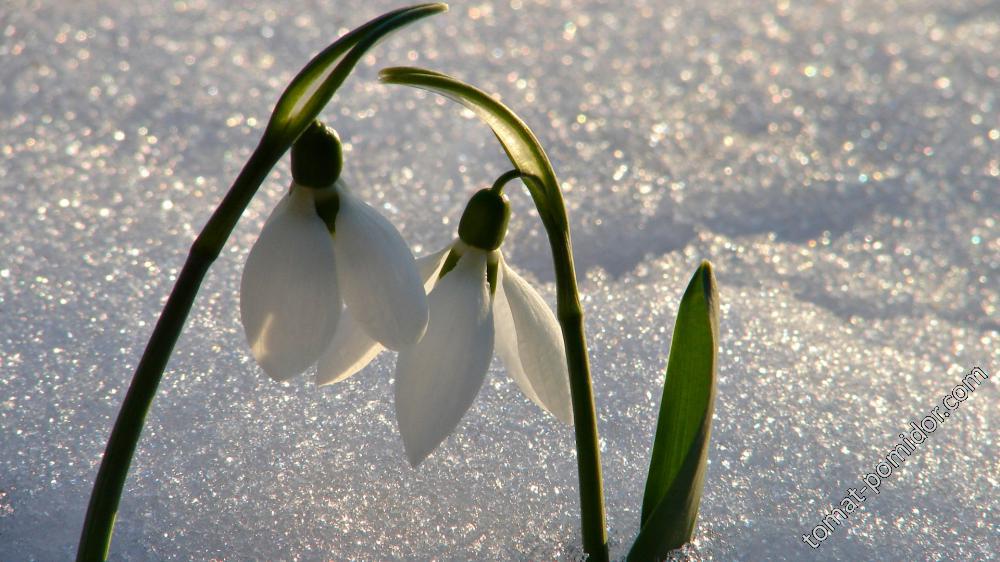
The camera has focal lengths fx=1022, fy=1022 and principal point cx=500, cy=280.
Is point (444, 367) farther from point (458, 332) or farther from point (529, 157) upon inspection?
point (529, 157)

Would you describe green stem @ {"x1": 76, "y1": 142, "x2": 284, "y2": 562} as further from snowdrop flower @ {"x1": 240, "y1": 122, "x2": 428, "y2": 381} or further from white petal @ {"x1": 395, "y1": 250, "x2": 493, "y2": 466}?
white petal @ {"x1": 395, "y1": 250, "x2": 493, "y2": 466}

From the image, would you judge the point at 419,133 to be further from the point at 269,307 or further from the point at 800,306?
the point at 269,307

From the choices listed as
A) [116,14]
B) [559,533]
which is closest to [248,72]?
[116,14]

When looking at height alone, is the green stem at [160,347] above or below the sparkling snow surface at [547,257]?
above

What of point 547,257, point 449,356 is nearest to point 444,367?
point 449,356

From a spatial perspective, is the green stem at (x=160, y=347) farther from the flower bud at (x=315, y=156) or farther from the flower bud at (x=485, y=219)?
the flower bud at (x=485, y=219)

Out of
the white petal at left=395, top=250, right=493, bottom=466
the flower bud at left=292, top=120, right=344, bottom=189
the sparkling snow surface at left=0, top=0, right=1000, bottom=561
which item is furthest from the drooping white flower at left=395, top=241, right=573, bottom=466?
the sparkling snow surface at left=0, top=0, right=1000, bottom=561

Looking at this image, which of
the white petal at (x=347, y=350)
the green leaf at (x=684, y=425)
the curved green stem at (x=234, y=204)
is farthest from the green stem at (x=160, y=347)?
the green leaf at (x=684, y=425)
